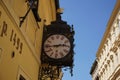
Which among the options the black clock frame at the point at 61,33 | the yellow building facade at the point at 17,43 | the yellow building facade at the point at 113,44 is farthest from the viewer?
the yellow building facade at the point at 113,44

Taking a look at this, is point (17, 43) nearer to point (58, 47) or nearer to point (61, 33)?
point (58, 47)

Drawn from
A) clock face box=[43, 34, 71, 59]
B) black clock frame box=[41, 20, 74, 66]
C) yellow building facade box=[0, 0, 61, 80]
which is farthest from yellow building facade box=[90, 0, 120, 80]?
yellow building facade box=[0, 0, 61, 80]

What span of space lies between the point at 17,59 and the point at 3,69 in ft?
3.06

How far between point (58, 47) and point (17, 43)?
2.16 m

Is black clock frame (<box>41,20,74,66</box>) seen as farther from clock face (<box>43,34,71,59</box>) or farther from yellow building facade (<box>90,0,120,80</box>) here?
yellow building facade (<box>90,0,120,80</box>)

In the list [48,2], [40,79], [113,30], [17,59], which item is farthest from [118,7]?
[17,59]

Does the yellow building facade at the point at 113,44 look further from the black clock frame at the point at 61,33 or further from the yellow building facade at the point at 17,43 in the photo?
the yellow building facade at the point at 17,43

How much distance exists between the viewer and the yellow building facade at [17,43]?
5109 mm

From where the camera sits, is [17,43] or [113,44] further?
[113,44]

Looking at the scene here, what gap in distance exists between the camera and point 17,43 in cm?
598

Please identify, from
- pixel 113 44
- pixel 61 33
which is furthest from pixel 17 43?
pixel 113 44

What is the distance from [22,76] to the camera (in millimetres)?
6598

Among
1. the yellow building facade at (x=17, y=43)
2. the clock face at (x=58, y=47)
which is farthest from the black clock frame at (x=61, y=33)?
the yellow building facade at (x=17, y=43)

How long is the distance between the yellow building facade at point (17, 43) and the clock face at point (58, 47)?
444 mm
